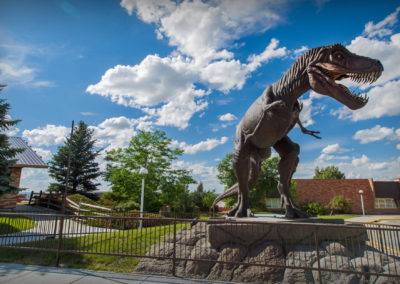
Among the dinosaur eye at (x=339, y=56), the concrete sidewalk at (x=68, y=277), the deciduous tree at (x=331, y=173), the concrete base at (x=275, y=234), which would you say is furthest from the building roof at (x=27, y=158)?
the deciduous tree at (x=331, y=173)

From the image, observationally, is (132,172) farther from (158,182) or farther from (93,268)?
(93,268)

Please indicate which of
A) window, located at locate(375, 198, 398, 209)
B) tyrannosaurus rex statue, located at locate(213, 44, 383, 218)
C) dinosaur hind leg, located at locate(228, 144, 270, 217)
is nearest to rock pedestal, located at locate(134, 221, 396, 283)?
tyrannosaurus rex statue, located at locate(213, 44, 383, 218)

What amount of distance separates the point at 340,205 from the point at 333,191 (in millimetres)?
2941

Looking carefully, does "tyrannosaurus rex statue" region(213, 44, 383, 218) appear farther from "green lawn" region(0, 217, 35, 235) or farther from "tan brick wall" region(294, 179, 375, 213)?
"tan brick wall" region(294, 179, 375, 213)

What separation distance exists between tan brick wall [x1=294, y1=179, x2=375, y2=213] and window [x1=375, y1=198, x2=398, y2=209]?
89cm

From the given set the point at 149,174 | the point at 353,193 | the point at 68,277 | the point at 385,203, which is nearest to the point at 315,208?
the point at 353,193

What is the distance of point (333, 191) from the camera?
3456 centimetres

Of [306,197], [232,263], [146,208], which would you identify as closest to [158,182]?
[146,208]

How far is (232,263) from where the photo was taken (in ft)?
13.9

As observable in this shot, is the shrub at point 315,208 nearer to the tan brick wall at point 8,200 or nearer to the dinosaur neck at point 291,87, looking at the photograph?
the tan brick wall at point 8,200

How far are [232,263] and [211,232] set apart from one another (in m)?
0.84

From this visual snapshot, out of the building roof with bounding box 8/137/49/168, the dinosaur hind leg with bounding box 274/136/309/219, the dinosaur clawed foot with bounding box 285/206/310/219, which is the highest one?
the building roof with bounding box 8/137/49/168

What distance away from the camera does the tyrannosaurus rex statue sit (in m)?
4.48

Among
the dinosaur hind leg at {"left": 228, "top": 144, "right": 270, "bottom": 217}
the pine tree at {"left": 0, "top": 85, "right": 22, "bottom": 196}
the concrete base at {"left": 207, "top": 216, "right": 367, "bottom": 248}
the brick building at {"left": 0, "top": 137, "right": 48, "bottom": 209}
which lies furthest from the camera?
the brick building at {"left": 0, "top": 137, "right": 48, "bottom": 209}
